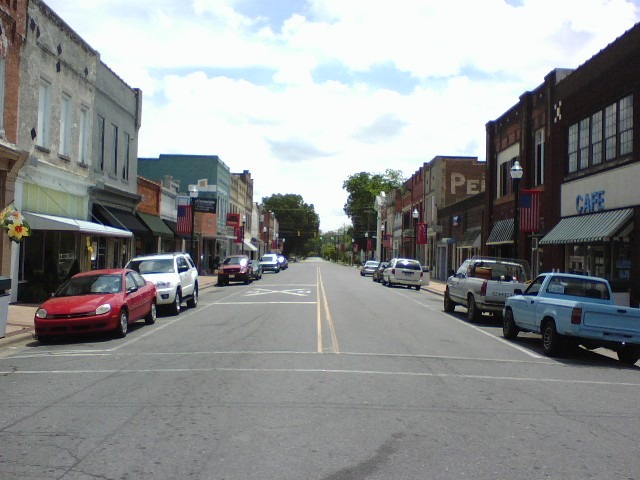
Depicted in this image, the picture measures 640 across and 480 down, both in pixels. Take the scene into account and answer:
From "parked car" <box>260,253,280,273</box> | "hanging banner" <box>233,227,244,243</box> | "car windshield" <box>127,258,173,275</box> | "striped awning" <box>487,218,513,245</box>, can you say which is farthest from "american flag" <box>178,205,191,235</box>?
"hanging banner" <box>233,227,244,243</box>

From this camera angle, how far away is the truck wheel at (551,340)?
1298 centimetres

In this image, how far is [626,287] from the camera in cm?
2205

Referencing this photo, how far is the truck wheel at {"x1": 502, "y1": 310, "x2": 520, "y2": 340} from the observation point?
15.8 metres

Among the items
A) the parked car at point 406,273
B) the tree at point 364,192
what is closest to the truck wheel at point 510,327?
the parked car at point 406,273

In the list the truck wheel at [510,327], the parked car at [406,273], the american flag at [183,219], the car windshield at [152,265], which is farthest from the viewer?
the american flag at [183,219]

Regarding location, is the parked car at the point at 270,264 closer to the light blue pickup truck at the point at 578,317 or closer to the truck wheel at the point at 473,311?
the truck wheel at the point at 473,311

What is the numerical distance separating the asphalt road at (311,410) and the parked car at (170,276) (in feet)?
16.0

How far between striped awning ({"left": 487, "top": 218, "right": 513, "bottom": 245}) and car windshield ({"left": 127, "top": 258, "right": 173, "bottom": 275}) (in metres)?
19.4

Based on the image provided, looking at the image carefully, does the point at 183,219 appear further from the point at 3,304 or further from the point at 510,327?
the point at 510,327

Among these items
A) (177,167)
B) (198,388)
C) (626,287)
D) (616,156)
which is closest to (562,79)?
(616,156)

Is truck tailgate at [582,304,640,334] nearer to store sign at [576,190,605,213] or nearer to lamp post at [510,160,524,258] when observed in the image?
lamp post at [510,160,524,258]

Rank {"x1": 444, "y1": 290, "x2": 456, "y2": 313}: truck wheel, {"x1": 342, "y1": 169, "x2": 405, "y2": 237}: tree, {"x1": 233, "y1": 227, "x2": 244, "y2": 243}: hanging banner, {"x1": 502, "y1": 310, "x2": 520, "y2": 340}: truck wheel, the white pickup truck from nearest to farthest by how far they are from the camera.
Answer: {"x1": 502, "y1": 310, "x2": 520, "y2": 340}: truck wheel, the white pickup truck, {"x1": 444, "y1": 290, "x2": 456, "y2": 313}: truck wheel, {"x1": 233, "y1": 227, "x2": 244, "y2": 243}: hanging banner, {"x1": 342, "y1": 169, "x2": 405, "y2": 237}: tree

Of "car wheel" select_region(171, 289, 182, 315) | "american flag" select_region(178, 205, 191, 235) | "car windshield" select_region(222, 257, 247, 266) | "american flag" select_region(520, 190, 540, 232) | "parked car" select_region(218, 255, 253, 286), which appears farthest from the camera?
"american flag" select_region(178, 205, 191, 235)

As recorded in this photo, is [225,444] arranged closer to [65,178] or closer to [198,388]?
[198,388]
